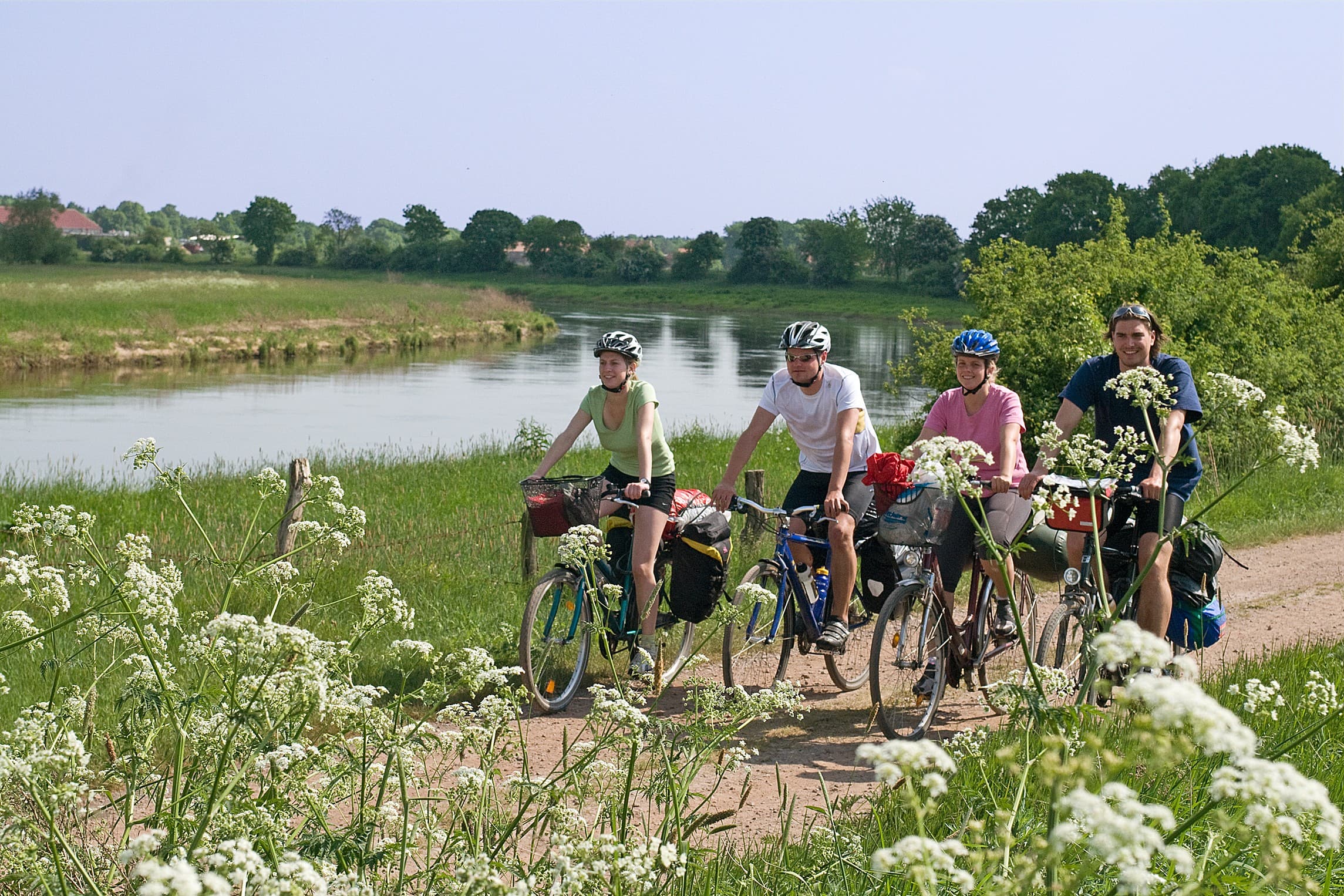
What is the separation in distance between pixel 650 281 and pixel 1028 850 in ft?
352

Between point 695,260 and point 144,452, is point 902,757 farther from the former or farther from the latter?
point 695,260

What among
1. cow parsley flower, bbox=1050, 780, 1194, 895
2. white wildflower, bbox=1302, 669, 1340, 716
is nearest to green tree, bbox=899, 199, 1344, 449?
white wildflower, bbox=1302, 669, 1340, 716

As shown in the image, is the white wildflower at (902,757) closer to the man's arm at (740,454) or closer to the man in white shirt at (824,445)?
the man in white shirt at (824,445)

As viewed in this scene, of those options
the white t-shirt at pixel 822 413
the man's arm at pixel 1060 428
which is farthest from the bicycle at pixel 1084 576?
the white t-shirt at pixel 822 413

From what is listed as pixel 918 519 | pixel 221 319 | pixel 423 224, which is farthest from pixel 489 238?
pixel 918 519

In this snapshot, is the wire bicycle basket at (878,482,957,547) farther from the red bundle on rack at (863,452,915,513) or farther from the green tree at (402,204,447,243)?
the green tree at (402,204,447,243)

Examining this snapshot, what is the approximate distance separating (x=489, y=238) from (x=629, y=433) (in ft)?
397

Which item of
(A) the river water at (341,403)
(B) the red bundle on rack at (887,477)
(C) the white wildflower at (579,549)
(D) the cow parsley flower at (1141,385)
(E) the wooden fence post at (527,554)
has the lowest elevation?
(A) the river water at (341,403)

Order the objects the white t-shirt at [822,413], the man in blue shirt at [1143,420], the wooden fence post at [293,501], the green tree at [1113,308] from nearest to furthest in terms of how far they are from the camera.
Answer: the man in blue shirt at [1143,420] < the white t-shirt at [822,413] < the wooden fence post at [293,501] < the green tree at [1113,308]

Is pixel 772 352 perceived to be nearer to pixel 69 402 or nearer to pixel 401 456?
pixel 69 402

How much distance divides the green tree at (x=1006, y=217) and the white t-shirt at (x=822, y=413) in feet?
277

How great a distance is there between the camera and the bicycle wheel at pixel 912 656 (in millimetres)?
6055

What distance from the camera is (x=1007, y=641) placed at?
6.80 m

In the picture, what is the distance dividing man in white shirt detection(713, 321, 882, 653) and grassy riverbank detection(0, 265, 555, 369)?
30.3 metres
